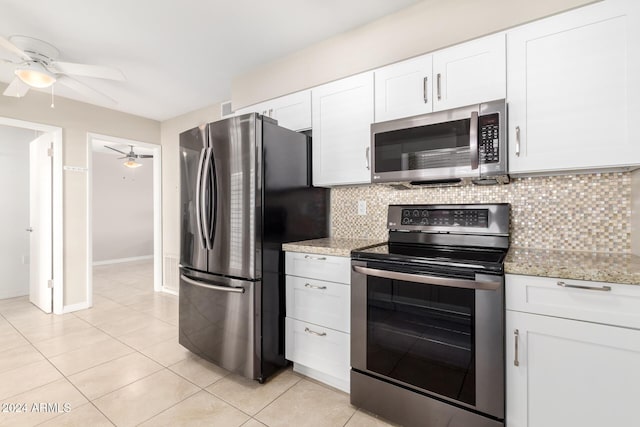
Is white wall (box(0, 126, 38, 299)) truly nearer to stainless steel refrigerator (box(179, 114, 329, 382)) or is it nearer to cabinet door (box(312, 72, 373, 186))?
stainless steel refrigerator (box(179, 114, 329, 382))

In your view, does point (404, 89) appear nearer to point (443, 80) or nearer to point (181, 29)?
point (443, 80)

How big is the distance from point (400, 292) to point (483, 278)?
428mm

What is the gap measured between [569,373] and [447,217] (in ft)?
3.21

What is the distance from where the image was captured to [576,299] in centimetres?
123

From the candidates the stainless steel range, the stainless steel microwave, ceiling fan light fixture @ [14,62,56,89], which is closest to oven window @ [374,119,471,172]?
the stainless steel microwave

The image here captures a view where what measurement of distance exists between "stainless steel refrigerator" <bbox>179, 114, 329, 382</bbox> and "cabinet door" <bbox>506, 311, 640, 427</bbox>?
1.44 metres

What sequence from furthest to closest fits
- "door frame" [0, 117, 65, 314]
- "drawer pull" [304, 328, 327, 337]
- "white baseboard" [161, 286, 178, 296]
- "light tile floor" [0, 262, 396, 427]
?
"white baseboard" [161, 286, 178, 296] < "door frame" [0, 117, 65, 314] < "drawer pull" [304, 328, 327, 337] < "light tile floor" [0, 262, 396, 427]

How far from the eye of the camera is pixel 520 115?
5.29 ft

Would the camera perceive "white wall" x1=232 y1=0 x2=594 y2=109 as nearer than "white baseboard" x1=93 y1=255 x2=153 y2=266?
Yes

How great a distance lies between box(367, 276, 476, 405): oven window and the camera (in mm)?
1444

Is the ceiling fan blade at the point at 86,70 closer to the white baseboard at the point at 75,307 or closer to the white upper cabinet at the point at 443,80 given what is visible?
the white upper cabinet at the point at 443,80

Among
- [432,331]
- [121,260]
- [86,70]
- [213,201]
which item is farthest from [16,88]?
[121,260]

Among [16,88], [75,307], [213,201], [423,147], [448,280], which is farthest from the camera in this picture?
[75,307]

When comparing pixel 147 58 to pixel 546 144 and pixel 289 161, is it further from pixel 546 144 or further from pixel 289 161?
pixel 546 144
